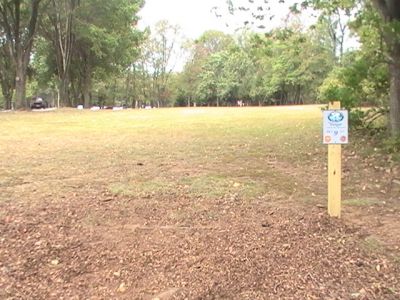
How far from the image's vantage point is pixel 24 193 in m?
5.77

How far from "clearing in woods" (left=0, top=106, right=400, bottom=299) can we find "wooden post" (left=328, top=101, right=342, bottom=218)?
0.40 ft

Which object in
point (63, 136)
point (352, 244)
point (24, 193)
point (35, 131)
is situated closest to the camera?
point (352, 244)

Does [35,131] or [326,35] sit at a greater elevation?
[326,35]

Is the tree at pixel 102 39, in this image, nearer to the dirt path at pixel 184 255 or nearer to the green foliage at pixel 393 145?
the green foliage at pixel 393 145

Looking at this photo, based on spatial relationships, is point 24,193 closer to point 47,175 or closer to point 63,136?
point 47,175

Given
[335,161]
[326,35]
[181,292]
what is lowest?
[181,292]

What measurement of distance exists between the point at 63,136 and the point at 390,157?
25.7 feet

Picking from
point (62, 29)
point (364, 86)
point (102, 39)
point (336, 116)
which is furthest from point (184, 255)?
point (62, 29)

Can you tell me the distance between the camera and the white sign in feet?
15.4

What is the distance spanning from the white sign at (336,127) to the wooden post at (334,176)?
75 mm

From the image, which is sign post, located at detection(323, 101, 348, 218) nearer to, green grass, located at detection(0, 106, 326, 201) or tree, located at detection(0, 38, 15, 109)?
green grass, located at detection(0, 106, 326, 201)

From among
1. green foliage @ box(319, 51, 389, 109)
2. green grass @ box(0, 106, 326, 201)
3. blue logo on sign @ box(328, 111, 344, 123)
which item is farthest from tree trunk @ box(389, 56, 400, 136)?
blue logo on sign @ box(328, 111, 344, 123)

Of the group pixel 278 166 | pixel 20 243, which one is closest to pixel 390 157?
pixel 278 166

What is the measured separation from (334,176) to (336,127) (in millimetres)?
499
